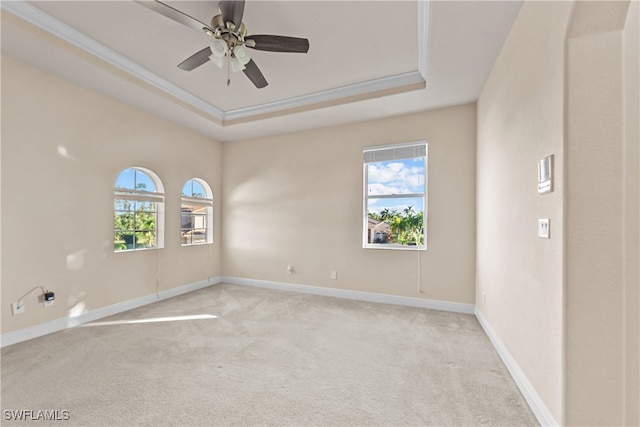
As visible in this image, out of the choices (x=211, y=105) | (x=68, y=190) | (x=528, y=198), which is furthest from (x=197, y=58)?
(x=528, y=198)

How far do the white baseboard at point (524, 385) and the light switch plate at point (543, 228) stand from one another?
99 cm

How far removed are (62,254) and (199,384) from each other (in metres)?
2.34

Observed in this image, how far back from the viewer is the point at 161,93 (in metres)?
3.41

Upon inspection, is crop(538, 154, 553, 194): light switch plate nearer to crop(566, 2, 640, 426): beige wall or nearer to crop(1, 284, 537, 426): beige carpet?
crop(566, 2, 640, 426): beige wall

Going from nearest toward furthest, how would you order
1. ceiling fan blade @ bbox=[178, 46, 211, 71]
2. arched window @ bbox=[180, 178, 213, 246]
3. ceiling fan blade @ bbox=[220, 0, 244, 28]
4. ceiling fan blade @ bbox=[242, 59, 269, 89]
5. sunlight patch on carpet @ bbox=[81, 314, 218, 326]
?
ceiling fan blade @ bbox=[220, 0, 244, 28]
ceiling fan blade @ bbox=[178, 46, 211, 71]
ceiling fan blade @ bbox=[242, 59, 269, 89]
sunlight patch on carpet @ bbox=[81, 314, 218, 326]
arched window @ bbox=[180, 178, 213, 246]

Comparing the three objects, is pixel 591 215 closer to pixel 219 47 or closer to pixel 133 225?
pixel 219 47

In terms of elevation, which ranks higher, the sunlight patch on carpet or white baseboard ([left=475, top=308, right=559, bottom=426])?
white baseboard ([left=475, top=308, right=559, bottom=426])

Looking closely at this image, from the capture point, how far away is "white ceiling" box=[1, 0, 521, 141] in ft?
7.14

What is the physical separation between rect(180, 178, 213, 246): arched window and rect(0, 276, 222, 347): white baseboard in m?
0.78

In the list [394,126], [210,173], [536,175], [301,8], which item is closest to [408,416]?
[536,175]

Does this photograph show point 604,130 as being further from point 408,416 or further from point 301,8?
point 301,8

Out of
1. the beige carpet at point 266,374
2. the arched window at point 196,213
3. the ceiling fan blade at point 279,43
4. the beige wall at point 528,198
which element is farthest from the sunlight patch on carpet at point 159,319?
the beige wall at point 528,198

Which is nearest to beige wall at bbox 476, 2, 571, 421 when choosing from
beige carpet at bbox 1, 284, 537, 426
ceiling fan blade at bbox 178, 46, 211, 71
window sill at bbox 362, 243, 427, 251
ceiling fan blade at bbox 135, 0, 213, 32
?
beige carpet at bbox 1, 284, 537, 426

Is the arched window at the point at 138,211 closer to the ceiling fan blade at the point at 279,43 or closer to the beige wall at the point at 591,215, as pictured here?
the ceiling fan blade at the point at 279,43
